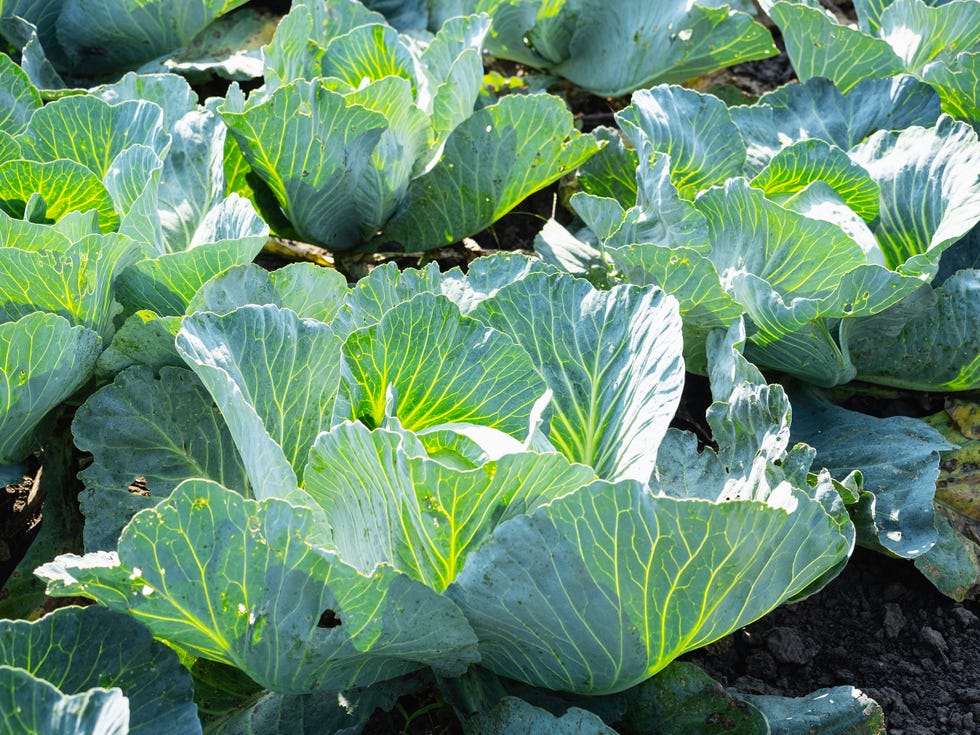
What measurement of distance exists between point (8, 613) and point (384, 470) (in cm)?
103

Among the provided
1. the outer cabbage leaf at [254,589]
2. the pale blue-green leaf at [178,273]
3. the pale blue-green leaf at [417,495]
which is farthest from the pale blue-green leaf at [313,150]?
the outer cabbage leaf at [254,589]

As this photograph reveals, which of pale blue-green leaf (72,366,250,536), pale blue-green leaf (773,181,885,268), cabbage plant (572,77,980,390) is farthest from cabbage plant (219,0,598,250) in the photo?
pale blue-green leaf (72,366,250,536)

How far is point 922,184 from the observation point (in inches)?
103

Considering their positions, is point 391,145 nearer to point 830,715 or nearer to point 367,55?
point 367,55

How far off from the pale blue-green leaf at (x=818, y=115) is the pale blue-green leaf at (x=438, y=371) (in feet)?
4.84

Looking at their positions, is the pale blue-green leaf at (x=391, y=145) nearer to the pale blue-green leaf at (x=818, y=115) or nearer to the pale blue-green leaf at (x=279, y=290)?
the pale blue-green leaf at (x=279, y=290)

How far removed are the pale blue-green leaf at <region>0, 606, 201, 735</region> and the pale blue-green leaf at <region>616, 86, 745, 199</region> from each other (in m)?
1.74

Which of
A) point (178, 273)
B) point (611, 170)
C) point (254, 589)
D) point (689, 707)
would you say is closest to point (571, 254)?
point (611, 170)

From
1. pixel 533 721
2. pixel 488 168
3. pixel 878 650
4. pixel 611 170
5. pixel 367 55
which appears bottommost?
pixel 878 650

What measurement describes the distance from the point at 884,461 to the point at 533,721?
113cm

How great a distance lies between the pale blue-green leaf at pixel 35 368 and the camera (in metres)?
1.87

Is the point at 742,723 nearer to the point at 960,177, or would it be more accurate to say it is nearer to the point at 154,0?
the point at 960,177

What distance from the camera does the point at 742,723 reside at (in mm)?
1772

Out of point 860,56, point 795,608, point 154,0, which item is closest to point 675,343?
point 795,608
